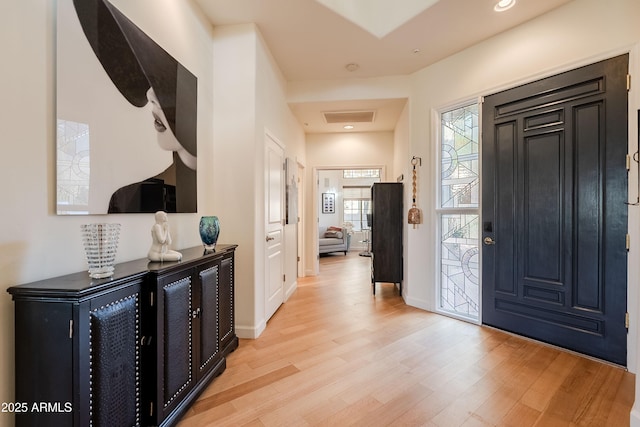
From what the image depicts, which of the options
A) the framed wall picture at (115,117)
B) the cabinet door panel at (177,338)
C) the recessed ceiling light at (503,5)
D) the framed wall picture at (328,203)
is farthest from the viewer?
the framed wall picture at (328,203)

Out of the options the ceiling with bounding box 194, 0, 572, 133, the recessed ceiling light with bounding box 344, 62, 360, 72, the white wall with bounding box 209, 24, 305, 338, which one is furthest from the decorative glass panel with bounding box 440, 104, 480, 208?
the white wall with bounding box 209, 24, 305, 338

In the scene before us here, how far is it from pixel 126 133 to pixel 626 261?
12.0ft

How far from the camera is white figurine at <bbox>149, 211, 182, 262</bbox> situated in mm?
1633

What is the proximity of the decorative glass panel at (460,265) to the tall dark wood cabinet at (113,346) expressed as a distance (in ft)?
9.02

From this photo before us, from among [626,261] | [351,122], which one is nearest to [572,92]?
[626,261]

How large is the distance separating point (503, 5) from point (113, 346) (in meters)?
3.68

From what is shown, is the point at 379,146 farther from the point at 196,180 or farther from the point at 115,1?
the point at 115,1

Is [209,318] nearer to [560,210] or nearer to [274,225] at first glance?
[274,225]

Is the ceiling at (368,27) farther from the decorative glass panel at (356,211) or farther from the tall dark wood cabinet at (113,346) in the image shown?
the decorative glass panel at (356,211)

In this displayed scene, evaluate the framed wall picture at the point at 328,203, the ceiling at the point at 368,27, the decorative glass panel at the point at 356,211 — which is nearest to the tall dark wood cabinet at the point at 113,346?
the ceiling at the point at 368,27

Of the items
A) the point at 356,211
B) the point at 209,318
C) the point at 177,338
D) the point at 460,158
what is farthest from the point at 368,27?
the point at 356,211

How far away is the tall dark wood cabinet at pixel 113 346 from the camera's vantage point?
3.48ft

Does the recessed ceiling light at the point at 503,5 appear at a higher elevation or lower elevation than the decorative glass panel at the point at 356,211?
higher

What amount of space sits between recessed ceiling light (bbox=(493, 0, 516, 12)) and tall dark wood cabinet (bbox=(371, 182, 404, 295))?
2163 millimetres
